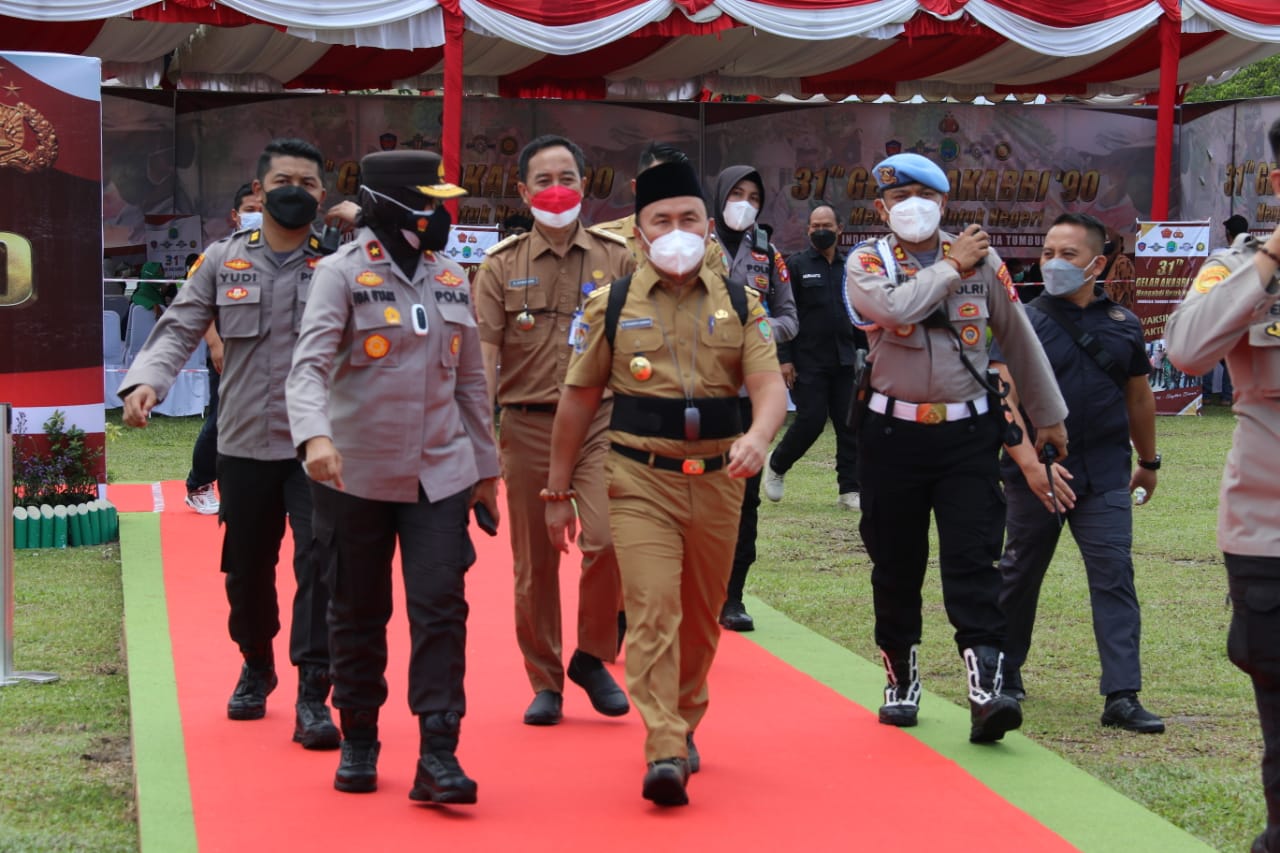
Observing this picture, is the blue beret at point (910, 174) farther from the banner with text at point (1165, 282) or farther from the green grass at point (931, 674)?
the banner with text at point (1165, 282)

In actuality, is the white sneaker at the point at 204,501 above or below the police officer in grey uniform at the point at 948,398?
below

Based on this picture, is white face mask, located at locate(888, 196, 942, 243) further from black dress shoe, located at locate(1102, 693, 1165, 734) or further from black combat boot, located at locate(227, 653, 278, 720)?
black combat boot, located at locate(227, 653, 278, 720)

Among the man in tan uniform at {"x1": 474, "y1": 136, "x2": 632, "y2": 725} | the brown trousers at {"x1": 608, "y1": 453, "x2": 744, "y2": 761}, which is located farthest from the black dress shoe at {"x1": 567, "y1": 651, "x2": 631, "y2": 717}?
the brown trousers at {"x1": 608, "y1": 453, "x2": 744, "y2": 761}

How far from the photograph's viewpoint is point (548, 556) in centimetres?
614

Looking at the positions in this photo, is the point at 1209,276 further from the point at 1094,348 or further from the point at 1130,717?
the point at 1130,717

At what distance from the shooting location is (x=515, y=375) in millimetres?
6238

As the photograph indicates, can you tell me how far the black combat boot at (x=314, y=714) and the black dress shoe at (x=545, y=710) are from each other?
0.71 meters

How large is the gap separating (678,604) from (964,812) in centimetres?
102

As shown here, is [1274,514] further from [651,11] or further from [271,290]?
[651,11]

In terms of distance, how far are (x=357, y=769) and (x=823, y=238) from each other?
23.7 ft

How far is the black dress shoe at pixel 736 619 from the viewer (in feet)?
25.4

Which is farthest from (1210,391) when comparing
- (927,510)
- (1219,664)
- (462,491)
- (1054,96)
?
(462,491)

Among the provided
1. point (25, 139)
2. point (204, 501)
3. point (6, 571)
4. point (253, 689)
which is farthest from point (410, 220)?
point (204, 501)

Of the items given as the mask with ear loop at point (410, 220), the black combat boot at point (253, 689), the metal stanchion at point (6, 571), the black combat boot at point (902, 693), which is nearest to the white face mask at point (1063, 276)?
the black combat boot at point (902, 693)
